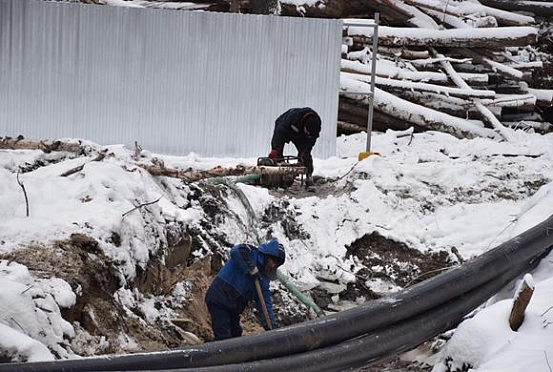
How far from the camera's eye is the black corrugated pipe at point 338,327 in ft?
18.5

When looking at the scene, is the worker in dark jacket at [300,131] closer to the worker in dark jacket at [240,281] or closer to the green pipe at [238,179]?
the green pipe at [238,179]

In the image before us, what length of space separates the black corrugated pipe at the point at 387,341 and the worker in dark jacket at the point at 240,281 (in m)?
1.75

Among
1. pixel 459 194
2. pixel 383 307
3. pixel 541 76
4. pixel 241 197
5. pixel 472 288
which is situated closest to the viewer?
pixel 383 307

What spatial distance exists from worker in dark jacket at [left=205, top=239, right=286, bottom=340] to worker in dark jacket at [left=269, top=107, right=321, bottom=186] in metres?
4.71

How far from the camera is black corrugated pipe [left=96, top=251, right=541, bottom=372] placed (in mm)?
6137

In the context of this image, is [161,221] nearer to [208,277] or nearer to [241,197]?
[208,277]

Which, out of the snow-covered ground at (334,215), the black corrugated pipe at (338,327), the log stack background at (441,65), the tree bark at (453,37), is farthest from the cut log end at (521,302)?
the tree bark at (453,37)

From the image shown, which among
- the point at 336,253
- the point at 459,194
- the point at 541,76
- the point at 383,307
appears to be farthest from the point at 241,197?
the point at 541,76

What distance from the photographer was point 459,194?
1291cm

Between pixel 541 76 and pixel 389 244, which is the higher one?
pixel 541 76

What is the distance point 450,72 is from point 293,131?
19.6 feet

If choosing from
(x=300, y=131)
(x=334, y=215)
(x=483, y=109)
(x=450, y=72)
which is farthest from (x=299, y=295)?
(x=450, y=72)

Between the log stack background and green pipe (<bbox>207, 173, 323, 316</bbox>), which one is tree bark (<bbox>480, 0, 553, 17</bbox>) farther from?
green pipe (<bbox>207, 173, 323, 316</bbox>)

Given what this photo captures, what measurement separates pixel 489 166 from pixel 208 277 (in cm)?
546
